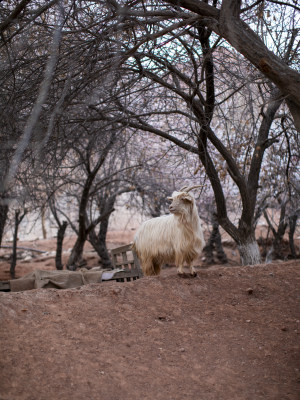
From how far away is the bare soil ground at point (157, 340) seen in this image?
466 cm

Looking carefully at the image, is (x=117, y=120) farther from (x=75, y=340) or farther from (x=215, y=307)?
(x=75, y=340)

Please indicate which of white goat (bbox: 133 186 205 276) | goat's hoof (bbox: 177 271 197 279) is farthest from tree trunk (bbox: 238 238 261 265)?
goat's hoof (bbox: 177 271 197 279)

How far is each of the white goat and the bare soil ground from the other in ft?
1.34

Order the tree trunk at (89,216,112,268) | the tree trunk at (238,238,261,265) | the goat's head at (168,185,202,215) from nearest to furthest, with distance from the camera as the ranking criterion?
the goat's head at (168,185,202,215), the tree trunk at (238,238,261,265), the tree trunk at (89,216,112,268)

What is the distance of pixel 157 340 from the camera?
5.70m

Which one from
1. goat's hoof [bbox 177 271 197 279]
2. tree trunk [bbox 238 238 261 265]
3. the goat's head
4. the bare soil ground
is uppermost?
the goat's head

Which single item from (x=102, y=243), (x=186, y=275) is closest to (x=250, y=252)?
(x=186, y=275)

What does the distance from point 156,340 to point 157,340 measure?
0.01 metres

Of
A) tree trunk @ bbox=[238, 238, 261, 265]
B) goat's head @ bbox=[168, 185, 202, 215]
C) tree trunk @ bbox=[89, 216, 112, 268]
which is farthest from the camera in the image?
tree trunk @ bbox=[89, 216, 112, 268]

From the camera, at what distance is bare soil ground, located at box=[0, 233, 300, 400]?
15.3 feet

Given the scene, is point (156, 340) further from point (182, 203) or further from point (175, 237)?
point (182, 203)

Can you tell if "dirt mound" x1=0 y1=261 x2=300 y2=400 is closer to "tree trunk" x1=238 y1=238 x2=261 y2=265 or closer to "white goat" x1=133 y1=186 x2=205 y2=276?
"white goat" x1=133 y1=186 x2=205 y2=276

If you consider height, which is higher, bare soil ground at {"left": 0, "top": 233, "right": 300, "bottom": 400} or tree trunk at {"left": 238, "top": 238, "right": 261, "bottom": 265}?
tree trunk at {"left": 238, "top": 238, "right": 261, "bottom": 265}

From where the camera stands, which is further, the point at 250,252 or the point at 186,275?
the point at 250,252
